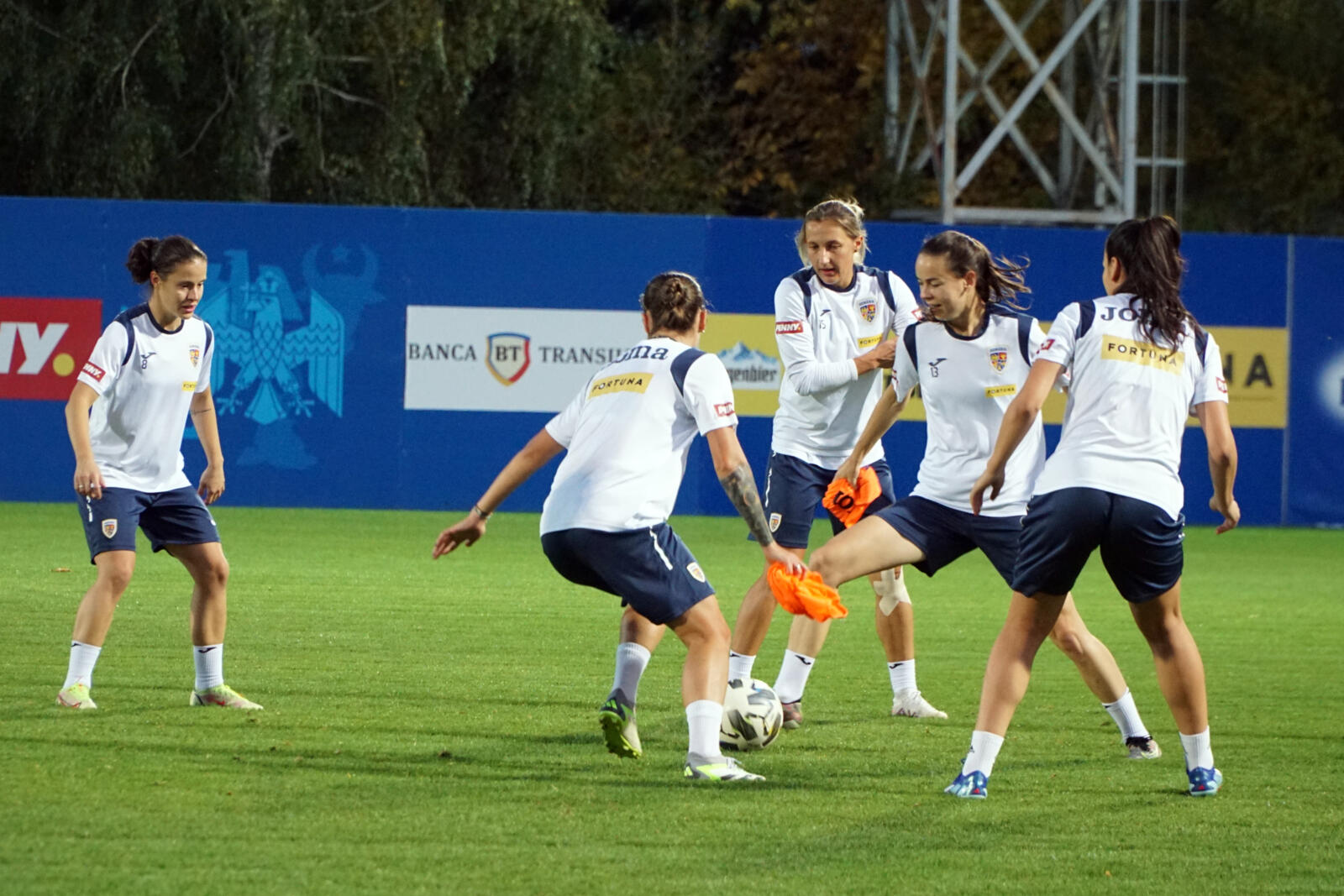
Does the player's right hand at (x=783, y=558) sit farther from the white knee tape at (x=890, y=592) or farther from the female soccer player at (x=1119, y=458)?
the white knee tape at (x=890, y=592)

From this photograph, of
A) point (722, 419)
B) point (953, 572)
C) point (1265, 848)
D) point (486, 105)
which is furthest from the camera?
point (486, 105)

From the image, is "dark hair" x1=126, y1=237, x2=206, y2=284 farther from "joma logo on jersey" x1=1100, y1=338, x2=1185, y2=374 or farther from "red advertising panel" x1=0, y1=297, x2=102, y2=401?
"red advertising panel" x1=0, y1=297, x2=102, y2=401

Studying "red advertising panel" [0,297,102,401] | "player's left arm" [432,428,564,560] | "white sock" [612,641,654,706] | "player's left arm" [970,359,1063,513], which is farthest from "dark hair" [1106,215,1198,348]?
"red advertising panel" [0,297,102,401]

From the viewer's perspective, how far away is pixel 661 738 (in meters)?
7.09

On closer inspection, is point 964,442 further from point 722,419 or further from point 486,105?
point 486,105

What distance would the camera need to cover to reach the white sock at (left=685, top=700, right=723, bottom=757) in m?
6.15

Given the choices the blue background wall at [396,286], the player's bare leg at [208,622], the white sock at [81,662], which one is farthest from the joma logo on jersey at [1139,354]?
the blue background wall at [396,286]

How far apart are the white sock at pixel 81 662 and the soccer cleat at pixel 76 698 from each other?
20mm

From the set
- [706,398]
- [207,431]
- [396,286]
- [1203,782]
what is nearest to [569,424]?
[706,398]

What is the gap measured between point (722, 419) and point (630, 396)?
32 centimetres

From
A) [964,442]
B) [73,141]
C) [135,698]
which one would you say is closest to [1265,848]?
[964,442]

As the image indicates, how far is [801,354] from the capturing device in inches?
313

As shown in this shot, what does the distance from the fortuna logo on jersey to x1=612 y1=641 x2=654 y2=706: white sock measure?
10.1 meters

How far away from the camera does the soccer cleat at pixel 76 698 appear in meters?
7.21
